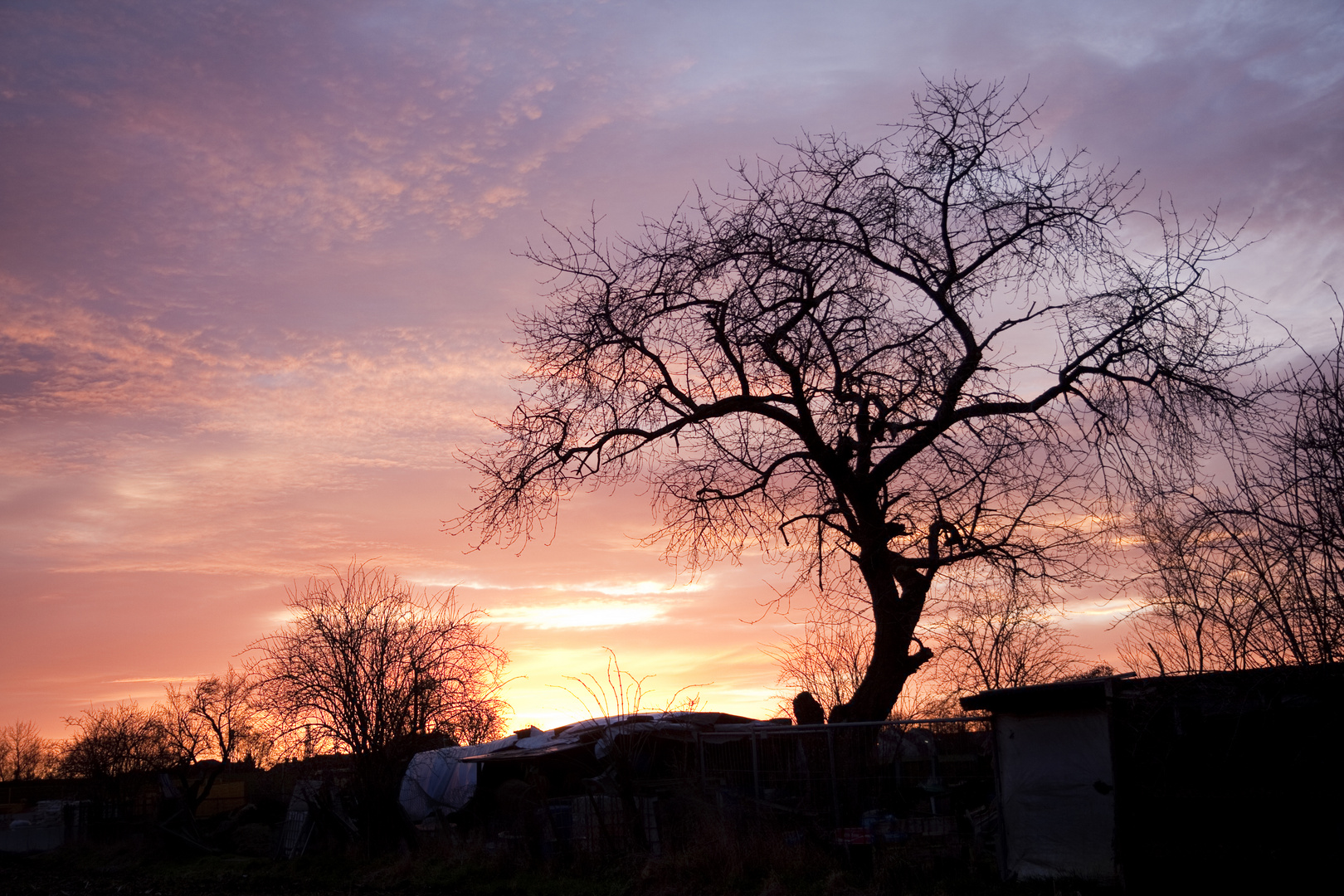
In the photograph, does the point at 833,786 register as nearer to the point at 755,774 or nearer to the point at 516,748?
the point at 755,774

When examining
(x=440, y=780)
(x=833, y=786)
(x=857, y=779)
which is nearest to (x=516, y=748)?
(x=440, y=780)

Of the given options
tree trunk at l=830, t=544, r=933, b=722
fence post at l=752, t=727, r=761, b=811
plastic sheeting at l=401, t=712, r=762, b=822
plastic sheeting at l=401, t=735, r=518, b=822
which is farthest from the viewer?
plastic sheeting at l=401, t=735, r=518, b=822

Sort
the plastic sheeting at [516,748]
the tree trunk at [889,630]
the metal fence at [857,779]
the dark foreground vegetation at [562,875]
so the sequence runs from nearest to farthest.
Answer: the dark foreground vegetation at [562,875], the metal fence at [857,779], the tree trunk at [889,630], the plastic sheeting at [516,748]

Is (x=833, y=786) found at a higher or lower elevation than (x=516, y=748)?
higher

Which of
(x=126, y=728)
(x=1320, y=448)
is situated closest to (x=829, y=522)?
(x=1320, y=448)

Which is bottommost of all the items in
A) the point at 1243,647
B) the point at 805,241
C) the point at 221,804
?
the point at 221,804

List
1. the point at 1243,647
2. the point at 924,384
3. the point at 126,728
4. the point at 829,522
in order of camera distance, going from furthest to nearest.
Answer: the point at 126,728, the point at 829,522, the point at 924,384, the point at 1243,647

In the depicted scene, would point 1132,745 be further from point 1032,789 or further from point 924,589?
point 924,589

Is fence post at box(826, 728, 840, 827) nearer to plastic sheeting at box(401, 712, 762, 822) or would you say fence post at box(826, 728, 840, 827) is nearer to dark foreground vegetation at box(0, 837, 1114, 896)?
dark foreground vegetation at box(0, 837, 1114, 896)

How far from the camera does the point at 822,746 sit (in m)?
14.3

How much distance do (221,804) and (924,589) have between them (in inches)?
1542

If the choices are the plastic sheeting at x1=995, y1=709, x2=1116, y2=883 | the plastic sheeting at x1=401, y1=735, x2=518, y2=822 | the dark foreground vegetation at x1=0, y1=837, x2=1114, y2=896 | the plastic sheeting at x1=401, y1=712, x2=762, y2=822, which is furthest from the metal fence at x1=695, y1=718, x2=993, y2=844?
the plastic sheeting at x1=401, y1=735, x2=518, y2=822

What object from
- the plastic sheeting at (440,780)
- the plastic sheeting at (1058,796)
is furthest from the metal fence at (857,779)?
the plastic sheeting at (440,780)

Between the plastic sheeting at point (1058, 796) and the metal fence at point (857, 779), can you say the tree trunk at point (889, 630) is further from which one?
the plastic sheeting at point (1058, 796)
